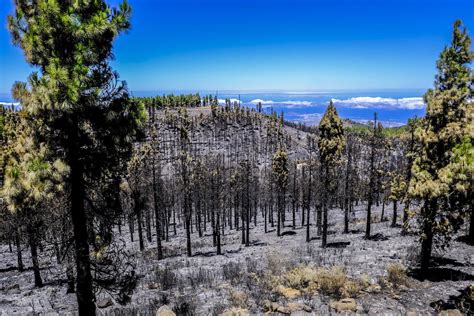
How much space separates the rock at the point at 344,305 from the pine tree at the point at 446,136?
6527mm

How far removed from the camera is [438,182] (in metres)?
16.3

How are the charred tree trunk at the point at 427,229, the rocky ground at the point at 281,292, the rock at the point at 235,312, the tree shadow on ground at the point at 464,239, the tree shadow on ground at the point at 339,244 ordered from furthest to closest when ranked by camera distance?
the tree shadow on ground at the point at 339,244 → the tree shadow on ground at the point at 464,239 → the charred tree trunk at the point at 427,229 → the rocky ground at the point at 281,292 → the rock at the point at 235,312

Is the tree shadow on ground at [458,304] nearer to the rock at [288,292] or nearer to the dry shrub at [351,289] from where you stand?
the dry shrub at [351,289]

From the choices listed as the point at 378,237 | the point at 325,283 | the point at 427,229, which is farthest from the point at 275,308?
the point at 378,237

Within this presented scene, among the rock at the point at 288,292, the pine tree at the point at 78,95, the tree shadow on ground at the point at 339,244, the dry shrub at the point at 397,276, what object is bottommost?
the tree shadow on ground at the point at 339,244

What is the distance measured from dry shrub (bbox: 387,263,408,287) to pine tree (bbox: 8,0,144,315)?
50.6 feet

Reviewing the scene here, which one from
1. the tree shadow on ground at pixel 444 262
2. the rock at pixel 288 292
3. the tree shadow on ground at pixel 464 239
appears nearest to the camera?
the rock at pixel 288 292

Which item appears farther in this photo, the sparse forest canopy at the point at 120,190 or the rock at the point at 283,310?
the rock at the point at 283,310

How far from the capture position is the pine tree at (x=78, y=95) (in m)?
8.48

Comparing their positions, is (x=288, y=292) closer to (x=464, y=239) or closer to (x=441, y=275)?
(x=441, y=275)

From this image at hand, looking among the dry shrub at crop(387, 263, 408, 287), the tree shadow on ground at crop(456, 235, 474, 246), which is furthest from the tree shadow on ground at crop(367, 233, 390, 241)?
the dry shrub at crop(387, 263, 408, 287)

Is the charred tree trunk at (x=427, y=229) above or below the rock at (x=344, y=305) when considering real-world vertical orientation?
above

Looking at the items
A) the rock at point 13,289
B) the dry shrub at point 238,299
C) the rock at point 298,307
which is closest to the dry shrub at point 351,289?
the rock at point 298,307

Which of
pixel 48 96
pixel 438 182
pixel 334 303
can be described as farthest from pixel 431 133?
pixel 48 96
